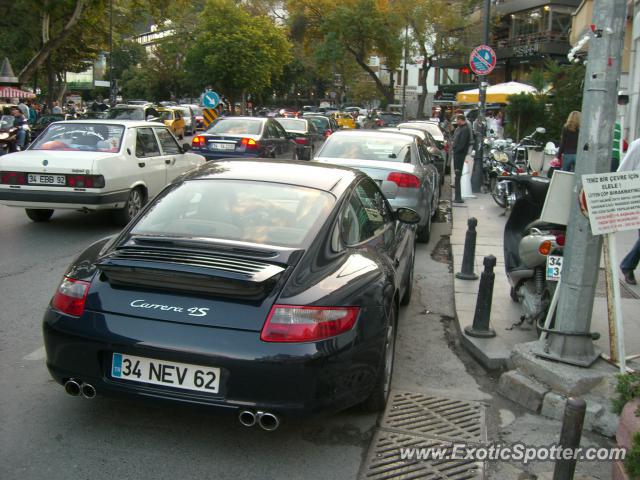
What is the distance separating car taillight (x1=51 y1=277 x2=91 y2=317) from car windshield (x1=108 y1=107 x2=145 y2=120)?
2367 centimetres

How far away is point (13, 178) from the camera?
30.8 ft

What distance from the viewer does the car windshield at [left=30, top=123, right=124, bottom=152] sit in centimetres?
979

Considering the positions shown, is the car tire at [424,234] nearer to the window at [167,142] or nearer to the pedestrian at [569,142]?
the pedestrian at [569,142]

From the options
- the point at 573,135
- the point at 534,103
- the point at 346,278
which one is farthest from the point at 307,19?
the point at 346,278

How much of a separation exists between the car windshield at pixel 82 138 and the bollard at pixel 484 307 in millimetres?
6203

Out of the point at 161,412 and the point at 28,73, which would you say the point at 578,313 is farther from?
the point at 28,73

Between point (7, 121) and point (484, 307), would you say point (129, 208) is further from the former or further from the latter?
point (7, 121)

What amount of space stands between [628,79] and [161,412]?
17229mm

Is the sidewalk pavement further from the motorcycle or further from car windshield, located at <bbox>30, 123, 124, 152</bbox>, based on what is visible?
car windshield, located at <bbox>30, 123, 124, 152</bbox>

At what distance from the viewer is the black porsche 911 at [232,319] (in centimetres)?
340

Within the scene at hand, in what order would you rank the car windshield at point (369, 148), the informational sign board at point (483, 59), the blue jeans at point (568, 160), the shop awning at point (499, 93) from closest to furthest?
the car windshield at point (369, 148) < the blue jeans at point (568, 160) < the informational sign board at point (483, 59) < the shop awning at point (499, 93)

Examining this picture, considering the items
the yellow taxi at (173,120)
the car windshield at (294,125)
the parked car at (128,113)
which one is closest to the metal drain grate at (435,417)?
the car windshield at (294,125)

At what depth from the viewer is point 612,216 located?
440 cm

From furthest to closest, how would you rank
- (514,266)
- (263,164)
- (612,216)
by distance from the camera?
(514,266), (263,164), (612,216)
